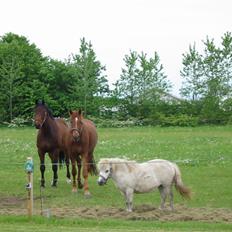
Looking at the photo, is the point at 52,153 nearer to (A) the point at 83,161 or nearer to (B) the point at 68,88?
(A) the point at 83,161

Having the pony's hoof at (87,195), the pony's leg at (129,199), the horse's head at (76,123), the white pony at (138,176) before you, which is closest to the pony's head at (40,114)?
the horse's head at (76,123)

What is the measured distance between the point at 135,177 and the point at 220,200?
2.87 meters

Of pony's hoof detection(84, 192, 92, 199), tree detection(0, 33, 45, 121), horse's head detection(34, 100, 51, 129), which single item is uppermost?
tree detection(0, 33, 45, 121)

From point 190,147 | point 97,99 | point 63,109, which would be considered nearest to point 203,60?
point 97,99

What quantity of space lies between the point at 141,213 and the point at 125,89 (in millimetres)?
55560

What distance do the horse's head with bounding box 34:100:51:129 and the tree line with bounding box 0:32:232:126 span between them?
4316 centimetres

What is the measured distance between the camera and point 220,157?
84.9 feet

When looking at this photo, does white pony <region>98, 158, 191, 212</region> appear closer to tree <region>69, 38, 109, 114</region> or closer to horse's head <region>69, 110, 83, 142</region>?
horse's head <region>69, 110, 83, 142</region>

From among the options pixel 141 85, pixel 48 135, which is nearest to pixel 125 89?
pixel 141 85

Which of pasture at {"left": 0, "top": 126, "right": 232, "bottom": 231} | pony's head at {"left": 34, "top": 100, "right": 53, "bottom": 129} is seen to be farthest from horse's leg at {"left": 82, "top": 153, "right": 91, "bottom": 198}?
pony's head at {"left": 34, "top": 100, "right": 53, "bottom": 129}

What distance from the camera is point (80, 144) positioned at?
59.1 ft

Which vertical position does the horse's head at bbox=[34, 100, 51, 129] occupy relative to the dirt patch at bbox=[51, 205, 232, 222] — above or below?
above

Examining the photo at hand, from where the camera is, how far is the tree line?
64.6 m

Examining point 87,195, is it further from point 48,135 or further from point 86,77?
point 86,77
